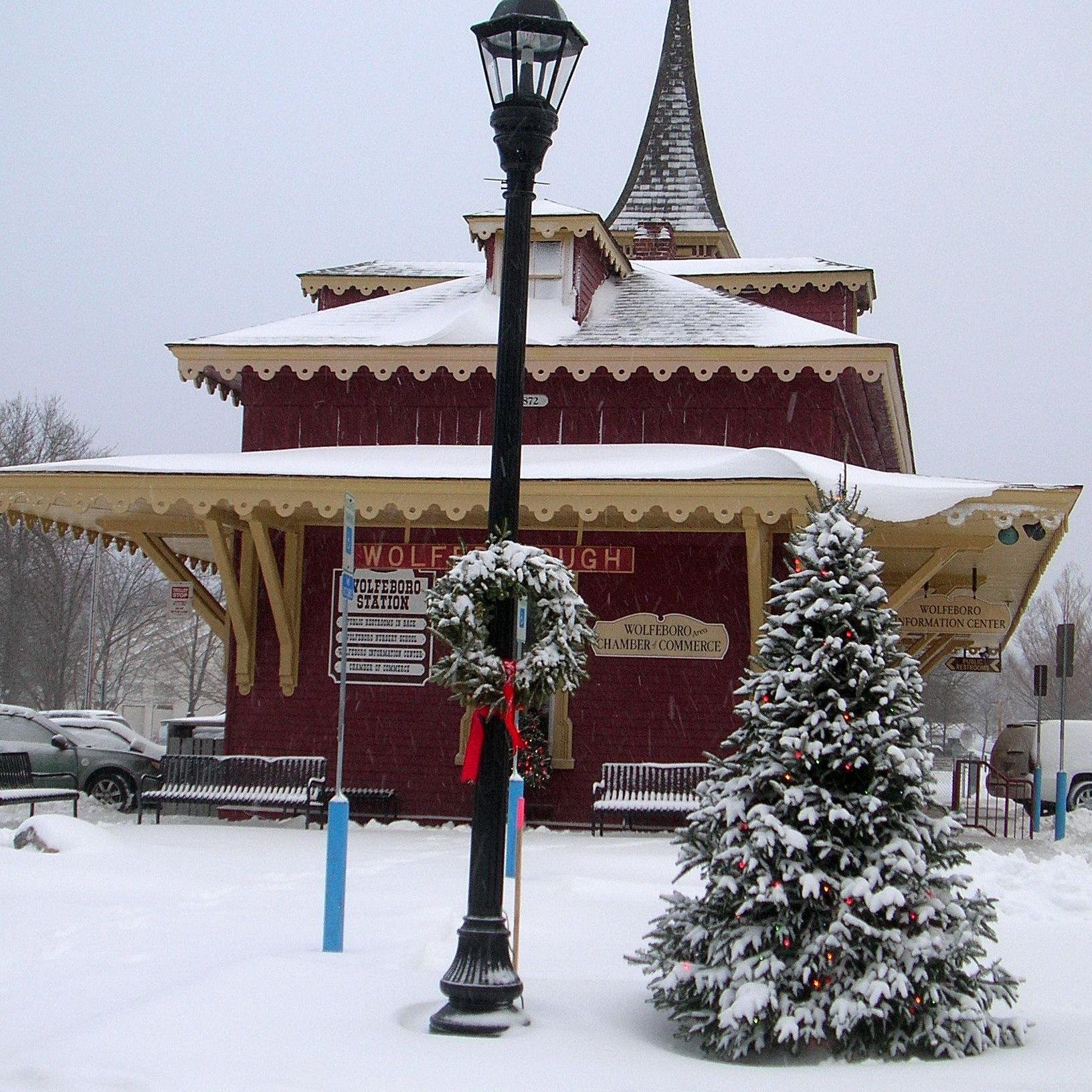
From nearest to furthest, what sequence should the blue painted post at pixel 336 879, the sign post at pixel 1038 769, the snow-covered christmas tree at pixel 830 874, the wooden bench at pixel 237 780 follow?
the snow-covered christmas tree at pixel 830 874 → the blue painted post at pixel 336 879 → the wooden bench at pixel 237 780 → the sign post at pixel 1038 769

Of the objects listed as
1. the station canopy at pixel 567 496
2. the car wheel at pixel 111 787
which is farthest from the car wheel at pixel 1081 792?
the car wheel at pixel 111 787

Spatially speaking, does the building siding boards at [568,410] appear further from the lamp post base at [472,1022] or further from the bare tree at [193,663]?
the bare tree at [193,663]

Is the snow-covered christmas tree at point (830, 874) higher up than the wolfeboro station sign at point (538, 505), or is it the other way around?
the wolfeboro station sign at point (538, 505)

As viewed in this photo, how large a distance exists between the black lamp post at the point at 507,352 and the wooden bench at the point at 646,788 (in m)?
8.94

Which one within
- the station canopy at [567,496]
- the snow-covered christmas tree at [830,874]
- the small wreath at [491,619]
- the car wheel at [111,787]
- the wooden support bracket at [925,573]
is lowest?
the car wheel at [111,787]

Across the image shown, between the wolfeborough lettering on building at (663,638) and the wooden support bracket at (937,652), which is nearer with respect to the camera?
the wolfeborough lettering on building at (663,638)

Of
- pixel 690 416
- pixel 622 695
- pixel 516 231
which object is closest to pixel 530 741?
pixel 622 695

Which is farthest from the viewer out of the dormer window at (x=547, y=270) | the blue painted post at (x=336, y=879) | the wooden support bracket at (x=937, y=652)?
the wooden support bracket at (x=937, y=652)

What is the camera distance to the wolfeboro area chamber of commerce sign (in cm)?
1911

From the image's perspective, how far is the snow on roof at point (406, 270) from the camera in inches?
1000

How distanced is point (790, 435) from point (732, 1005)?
13.2 m

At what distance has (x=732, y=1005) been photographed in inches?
275

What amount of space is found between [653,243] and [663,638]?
14313 mm

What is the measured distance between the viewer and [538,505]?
16766 millimetres
